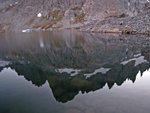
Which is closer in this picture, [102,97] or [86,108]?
[86,108]

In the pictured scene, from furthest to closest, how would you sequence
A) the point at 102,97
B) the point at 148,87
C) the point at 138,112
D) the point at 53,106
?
the point at 148,87 → the point at 102,97 → the point at 53,106 → the point at 138,112

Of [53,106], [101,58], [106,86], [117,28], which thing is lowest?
[117,28]

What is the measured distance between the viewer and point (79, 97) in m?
17.4

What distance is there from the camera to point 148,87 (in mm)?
19406

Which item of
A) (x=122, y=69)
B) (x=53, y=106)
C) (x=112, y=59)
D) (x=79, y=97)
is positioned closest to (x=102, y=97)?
(x=79, y=97)

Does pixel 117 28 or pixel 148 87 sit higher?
pixel 148 87

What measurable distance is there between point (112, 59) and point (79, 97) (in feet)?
64.6

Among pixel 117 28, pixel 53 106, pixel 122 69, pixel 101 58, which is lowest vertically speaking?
pixel 117 28

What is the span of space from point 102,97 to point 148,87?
20.0 feet

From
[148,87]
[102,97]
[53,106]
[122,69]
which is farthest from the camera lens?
[122,69]

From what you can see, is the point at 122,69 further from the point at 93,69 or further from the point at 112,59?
the point at 112,59

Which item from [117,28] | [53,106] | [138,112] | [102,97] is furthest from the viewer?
[117,28]

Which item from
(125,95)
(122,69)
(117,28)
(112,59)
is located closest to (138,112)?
(125,95)

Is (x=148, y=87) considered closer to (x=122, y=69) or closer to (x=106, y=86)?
(x=106, y=86)
